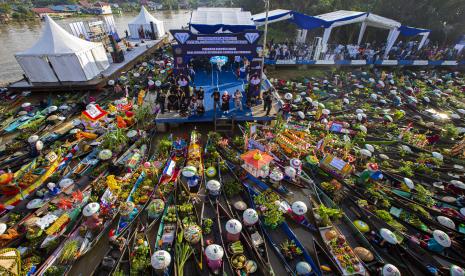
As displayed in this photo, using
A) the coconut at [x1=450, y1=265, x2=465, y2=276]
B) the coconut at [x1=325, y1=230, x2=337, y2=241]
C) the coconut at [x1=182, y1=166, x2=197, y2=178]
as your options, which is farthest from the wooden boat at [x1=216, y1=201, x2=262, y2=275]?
the coconut at [x1=450, y1=265, x2=465, y2=276]

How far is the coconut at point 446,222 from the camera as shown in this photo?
10.2m

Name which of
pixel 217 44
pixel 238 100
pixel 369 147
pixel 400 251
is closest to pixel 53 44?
pixel 217 44

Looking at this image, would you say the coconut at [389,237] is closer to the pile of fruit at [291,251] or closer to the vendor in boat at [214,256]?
the pile of fruit at [291,251]

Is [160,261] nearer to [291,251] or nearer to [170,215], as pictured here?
[170,215]

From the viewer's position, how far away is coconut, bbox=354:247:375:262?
892 centimetres

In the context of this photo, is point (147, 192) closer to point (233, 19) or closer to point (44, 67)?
point (44, 67)

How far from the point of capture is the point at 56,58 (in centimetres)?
2020

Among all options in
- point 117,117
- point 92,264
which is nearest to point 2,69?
point 117,117

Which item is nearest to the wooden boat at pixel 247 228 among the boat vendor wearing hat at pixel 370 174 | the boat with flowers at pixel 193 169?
the boat with flowers at pixel 193 169

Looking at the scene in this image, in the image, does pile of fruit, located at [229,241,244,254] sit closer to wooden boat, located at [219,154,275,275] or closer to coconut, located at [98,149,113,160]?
wooden boat, located at [219,154,275,275]

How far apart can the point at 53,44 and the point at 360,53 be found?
111 feet

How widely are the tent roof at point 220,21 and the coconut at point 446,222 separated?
71.5 ft

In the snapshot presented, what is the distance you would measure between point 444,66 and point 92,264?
42798mm

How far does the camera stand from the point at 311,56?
28.1 metres
